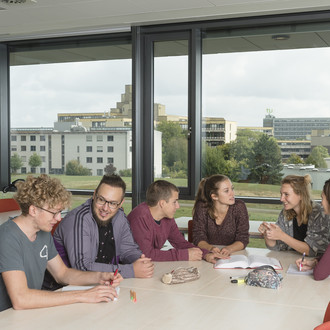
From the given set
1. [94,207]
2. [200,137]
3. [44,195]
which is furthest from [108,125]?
[44,195]

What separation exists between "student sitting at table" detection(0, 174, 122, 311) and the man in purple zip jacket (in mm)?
321

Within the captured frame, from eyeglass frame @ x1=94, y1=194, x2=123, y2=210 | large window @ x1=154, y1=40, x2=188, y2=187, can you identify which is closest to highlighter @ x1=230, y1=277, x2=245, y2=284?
eyeglass frame @ x1=94, y1=194, x2=123, y2=210

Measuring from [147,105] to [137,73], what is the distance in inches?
15.1

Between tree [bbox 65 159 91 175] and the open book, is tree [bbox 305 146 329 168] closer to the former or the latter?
the open book

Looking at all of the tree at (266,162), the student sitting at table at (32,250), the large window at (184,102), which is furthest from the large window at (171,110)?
the student sitting at table at (32,250)

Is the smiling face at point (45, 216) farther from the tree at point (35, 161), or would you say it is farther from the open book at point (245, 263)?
the tree at point (35, 161)

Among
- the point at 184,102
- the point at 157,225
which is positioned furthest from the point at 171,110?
the point at 157,225

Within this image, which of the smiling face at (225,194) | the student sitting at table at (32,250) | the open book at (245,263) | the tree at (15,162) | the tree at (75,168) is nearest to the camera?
the student sitting at table at (32,250)

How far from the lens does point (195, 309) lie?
2.53 metres

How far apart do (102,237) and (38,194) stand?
→ 0.92 m

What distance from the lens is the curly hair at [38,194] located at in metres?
2.59

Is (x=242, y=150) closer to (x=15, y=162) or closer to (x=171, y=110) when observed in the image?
(x=171, y=110)

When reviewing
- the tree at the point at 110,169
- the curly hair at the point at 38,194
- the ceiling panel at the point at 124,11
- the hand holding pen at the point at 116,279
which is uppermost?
the ceiling panel at the point at 124,11

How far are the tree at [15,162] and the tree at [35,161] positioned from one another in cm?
17
